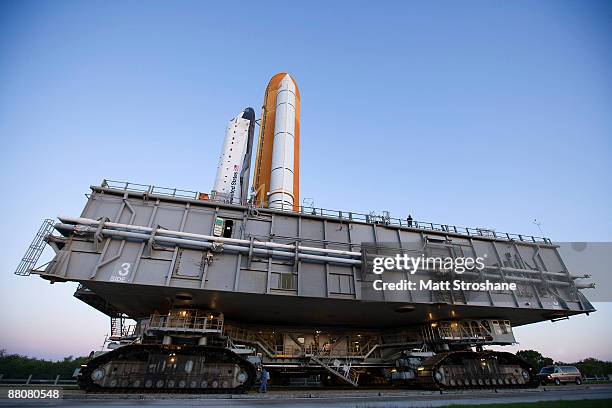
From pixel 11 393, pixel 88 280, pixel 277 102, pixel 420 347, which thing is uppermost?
pixel 277 102

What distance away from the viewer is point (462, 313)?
2067 cm

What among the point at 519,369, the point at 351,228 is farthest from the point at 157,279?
the point at 519,369

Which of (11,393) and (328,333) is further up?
(328,333)

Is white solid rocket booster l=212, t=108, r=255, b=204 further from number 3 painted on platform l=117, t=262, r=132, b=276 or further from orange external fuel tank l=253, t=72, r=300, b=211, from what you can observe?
number 3 painted on platform l=117, t=262, r=132, b=276

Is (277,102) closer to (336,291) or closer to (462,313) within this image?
(336,291)

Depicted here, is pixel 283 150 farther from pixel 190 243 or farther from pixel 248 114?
pixel 190 243

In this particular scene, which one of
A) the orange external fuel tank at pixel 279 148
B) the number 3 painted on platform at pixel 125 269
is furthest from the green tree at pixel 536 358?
the number 3 painted on platform at pixel 125 269

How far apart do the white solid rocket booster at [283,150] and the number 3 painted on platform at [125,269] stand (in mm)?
10125

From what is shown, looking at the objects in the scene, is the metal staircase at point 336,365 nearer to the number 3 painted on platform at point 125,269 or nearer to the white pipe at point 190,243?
the white pipe at point 190,243

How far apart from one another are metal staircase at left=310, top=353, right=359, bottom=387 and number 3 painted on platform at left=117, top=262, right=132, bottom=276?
1191cm

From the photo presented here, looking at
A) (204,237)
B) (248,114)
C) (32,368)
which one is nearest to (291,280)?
(204,237)

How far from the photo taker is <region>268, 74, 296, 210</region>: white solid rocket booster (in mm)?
22987

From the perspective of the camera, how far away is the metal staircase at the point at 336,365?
19.0 meters

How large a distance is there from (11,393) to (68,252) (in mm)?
5774
